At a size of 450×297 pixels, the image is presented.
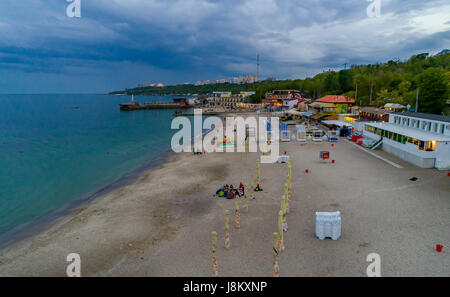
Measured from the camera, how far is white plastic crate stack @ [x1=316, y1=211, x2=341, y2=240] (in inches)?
455

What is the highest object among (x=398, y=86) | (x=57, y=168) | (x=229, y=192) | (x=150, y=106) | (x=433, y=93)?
(x=398, y=86)

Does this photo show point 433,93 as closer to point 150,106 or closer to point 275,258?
point 275,258

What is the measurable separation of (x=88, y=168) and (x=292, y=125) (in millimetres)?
36967

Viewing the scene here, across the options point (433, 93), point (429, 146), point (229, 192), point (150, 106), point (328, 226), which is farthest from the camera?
point (150, 106)

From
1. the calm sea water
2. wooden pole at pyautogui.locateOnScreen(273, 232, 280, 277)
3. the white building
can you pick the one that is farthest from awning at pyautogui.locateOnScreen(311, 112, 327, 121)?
wooden pole at pyautogui.locateOnScreen(273, 232, 280, 277)

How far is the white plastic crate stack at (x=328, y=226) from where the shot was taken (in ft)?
37.9

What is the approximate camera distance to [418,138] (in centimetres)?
2206

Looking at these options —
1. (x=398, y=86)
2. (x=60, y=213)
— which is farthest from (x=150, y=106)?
(x=60, y=213)

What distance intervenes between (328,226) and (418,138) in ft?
52.4

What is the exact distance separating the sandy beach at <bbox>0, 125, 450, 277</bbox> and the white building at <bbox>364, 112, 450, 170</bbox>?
1279 mm

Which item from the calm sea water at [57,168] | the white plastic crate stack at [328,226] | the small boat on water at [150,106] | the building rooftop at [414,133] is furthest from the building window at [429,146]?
the small boat on water at [150,106]
